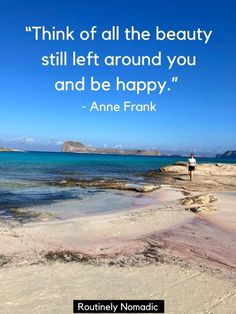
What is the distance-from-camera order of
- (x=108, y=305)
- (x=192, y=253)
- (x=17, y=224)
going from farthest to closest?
1. (x=17, y=224)
2. (x=192, y=253)
3. (x=108, y=305)

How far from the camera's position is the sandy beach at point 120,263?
6090 mm

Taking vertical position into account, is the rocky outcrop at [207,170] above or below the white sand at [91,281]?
below

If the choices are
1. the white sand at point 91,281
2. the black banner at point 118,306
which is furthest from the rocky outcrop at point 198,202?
the black banner at point 118,306

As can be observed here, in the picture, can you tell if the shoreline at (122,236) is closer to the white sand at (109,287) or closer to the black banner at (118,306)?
the white sand at (109,287)

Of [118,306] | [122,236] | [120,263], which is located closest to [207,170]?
[122,236]

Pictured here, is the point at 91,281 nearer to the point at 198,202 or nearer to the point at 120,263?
the point at 120,263

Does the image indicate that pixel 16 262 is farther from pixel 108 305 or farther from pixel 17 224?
pixel 17 224

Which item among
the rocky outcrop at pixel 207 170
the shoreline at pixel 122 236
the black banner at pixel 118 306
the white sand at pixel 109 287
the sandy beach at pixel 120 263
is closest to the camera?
the black banner at pixel 118 306

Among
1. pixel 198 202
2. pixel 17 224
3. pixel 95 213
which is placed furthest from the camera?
pixel 198 202

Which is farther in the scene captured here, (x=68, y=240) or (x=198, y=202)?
(x=198, y=202)

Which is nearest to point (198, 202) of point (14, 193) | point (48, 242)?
point (48, 242)

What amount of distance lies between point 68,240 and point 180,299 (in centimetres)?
449

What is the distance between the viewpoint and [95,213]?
14789mm

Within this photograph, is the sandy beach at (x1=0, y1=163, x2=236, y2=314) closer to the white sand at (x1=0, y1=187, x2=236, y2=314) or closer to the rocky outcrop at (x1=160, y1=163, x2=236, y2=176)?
the white sand at (x1=0, y1=187, x2=236, y2=314)
